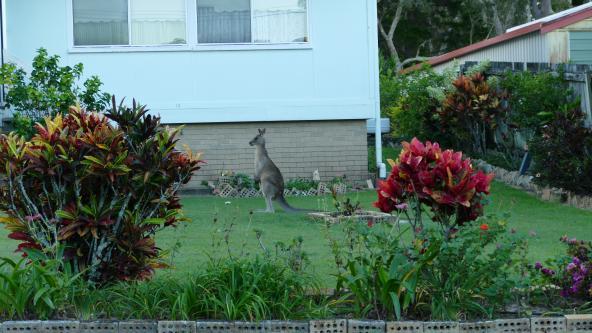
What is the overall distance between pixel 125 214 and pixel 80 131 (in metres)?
0.72

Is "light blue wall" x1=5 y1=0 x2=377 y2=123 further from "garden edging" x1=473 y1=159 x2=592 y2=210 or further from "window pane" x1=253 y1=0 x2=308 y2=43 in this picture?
"garden edging" x1=473 y1=159 x2=592 y2=210

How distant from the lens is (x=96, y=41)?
62.3ft

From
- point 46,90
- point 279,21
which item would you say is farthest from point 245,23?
point 46,90

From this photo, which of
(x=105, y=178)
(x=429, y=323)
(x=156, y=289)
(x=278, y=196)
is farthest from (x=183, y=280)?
(x=278, y=196)

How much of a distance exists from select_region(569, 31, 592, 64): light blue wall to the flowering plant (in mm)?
17125

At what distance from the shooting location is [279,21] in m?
19.2

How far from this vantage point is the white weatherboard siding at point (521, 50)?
24.9m

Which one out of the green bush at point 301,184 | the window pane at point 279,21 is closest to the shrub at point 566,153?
the green bush at point 301,184

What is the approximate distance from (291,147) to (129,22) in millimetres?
3534

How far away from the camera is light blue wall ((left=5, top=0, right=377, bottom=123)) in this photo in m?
18.8

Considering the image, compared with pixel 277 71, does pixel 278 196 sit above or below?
below

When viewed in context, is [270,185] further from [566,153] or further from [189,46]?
[189,46]

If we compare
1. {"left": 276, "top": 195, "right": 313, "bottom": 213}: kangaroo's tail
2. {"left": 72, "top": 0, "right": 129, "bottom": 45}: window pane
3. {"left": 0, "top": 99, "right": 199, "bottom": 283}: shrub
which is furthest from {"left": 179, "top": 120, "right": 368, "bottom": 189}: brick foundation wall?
{"left": 0, "top": 99, "right": 199, "bottom": 283}: shrub

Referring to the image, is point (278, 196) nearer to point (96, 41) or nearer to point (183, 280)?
point (96, 41)
